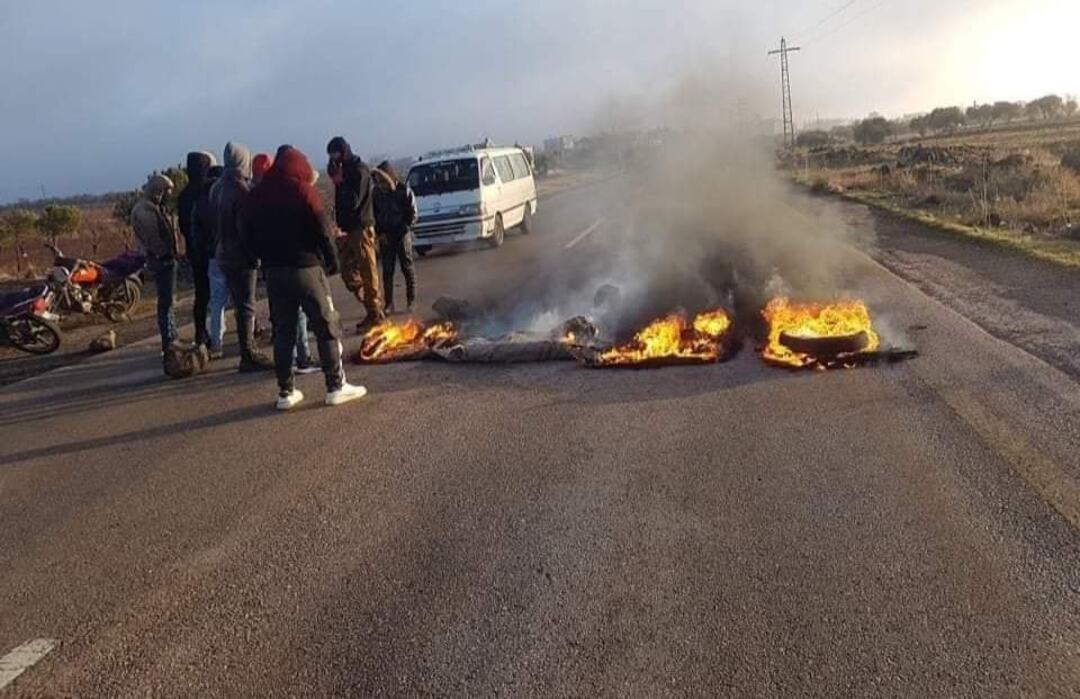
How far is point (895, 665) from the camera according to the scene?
314 centimetres

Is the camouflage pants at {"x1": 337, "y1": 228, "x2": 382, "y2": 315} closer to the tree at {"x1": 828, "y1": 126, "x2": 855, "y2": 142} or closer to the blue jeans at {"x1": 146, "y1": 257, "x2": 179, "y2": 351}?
the blue jeans at {"x1": 146, "y1": 257, "x2": 179, "y2": 351}

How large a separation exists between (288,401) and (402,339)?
2292 millimetres

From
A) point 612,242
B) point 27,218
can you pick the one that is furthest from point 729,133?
point 27,218

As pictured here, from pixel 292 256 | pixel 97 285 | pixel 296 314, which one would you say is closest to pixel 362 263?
pixel 296 314

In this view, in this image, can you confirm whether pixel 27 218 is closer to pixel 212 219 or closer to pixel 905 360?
pixel 212 219

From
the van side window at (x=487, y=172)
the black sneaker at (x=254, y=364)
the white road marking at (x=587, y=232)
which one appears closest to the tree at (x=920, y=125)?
the white road marking at (x=587, y=232)

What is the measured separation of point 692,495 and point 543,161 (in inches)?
2970

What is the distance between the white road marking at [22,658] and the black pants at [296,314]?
3549 mm

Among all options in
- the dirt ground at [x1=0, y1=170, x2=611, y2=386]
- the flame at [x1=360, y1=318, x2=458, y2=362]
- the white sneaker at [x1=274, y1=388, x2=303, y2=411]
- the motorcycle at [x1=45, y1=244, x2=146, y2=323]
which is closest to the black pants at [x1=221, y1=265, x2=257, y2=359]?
the flame at [x1=360, y1=318, x2=458, y2=362]

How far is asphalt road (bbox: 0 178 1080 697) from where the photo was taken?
329 centimetres

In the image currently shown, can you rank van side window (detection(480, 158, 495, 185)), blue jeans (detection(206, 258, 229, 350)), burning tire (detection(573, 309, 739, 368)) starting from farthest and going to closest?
van side window (detection(480, 158, 495, 185)), blue jeans (detection(206, 258, 229, 350)), burning tire (detection(573, 309, 739, 368))

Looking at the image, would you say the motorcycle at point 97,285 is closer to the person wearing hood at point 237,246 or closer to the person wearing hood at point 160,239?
the person wearing hood at point 160,239

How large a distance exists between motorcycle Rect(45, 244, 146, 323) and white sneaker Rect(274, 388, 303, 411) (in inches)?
246

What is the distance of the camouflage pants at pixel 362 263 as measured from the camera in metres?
9.84
